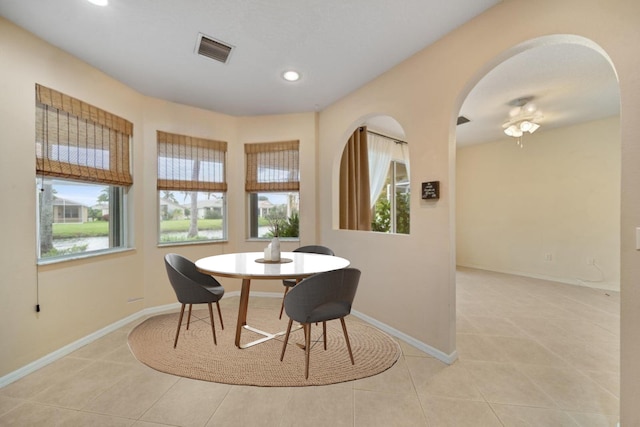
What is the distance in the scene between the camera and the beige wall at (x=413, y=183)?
4.59 ft

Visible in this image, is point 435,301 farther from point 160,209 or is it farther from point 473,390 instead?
point 160,209

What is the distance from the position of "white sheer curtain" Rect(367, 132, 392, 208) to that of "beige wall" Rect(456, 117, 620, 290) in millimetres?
2448

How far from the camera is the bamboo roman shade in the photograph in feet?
7.72

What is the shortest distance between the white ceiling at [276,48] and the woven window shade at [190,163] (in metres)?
0.50

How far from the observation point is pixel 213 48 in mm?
2426

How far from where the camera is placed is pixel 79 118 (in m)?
2.64

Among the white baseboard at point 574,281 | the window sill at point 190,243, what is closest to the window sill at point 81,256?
the window sill at point 190,243

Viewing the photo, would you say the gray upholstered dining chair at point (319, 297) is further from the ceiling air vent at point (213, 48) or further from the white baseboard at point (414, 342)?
the ceiling air vent at point (213, 48)

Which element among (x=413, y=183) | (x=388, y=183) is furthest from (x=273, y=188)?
(x=388, y=183)

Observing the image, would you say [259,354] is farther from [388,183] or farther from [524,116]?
[524,116]

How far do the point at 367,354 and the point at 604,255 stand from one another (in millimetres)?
4754

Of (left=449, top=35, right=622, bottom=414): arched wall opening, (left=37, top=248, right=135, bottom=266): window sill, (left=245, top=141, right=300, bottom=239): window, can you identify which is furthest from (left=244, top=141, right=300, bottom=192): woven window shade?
(left=449, top=35, right=622, bottom=414): arched wall opening

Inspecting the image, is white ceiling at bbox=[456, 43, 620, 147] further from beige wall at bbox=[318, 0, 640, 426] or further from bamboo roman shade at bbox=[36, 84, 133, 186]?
bamboo roman shade at bbox=[36, 84, 133, 186]

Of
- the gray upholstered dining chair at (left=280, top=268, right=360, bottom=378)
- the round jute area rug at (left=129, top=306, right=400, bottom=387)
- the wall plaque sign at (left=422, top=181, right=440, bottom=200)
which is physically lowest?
the round jute area rug at (left=129, top=306, right=400, bottom=387)
